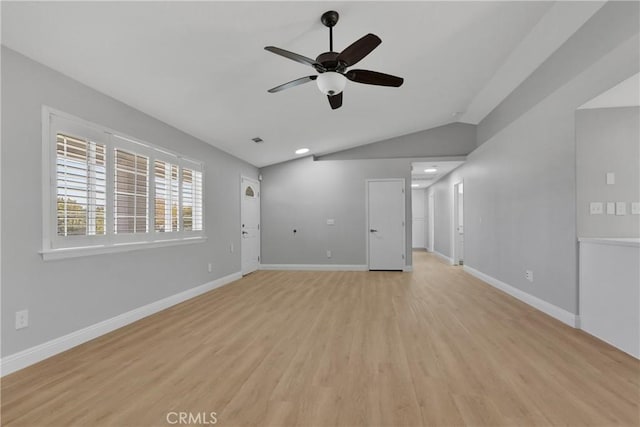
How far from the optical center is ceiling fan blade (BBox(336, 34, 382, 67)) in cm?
196

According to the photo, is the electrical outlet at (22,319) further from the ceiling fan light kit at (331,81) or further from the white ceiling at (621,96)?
the white ceiling at (621,96)

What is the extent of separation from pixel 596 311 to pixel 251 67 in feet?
13.2

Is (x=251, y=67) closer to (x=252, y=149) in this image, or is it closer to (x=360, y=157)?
(x=252, y=149)

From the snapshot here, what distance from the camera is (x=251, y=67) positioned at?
280 centimetres

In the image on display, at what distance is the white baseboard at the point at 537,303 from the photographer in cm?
306

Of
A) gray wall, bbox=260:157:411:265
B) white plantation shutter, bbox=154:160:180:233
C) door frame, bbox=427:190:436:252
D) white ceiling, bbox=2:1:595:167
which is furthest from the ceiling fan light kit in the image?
door frame, bbox=427:190:436:252

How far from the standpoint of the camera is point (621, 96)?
2807 millimetres

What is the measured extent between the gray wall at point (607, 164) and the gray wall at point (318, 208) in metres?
3.51

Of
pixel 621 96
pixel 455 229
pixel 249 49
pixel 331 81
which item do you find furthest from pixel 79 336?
pixel 455 229

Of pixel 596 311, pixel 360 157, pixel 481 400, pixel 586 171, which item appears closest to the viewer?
pixel 481 400

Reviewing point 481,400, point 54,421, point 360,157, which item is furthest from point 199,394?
point 360,157

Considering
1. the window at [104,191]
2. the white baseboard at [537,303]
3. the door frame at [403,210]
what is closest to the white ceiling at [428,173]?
the door frame at [403,210]

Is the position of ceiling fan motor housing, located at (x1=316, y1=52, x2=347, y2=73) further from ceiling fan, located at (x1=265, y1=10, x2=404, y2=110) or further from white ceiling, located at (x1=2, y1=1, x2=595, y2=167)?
white ceiling, located at (x1=2, y1=1, x2=595, y2=167)

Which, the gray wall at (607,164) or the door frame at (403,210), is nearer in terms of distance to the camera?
the gray wall at (607,164)
